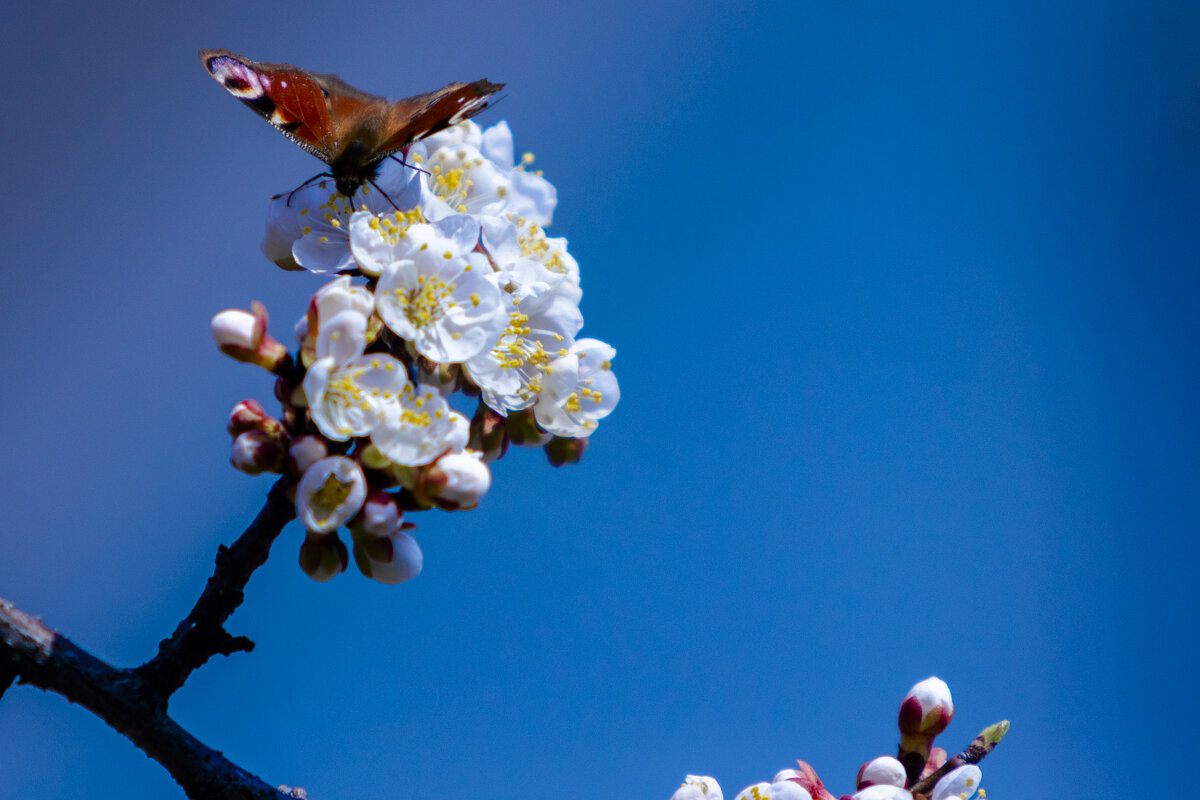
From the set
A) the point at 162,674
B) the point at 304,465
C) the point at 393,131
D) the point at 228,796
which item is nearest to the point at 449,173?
the point at 393,131

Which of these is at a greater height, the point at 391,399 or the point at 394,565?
the point at 391,399

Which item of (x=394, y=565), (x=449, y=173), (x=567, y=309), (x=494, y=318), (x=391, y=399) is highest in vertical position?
(x=449, y=173)

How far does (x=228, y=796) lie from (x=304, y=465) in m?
0.42

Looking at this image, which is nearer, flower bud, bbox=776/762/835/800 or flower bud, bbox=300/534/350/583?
flower bud, bbox=300/534/350/583

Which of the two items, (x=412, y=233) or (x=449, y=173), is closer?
(x=412, y=233)

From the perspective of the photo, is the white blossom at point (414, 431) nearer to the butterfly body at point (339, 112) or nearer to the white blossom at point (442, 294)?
the white blossom at point (442, 294)

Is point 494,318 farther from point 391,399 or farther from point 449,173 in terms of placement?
point 449,173

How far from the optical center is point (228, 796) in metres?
0.98

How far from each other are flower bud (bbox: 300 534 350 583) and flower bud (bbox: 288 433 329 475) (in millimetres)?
81

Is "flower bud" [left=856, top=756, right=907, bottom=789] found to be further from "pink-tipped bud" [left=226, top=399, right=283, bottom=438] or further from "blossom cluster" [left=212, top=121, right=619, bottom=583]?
"pink-tipped bud" [left=226, top=399, right=283, bottom=438]

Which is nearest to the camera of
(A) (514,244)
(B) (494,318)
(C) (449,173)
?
(B) (494,318)

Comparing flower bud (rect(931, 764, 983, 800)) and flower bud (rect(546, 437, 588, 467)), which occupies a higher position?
flower bud (rect(546, 437, 588, 467))

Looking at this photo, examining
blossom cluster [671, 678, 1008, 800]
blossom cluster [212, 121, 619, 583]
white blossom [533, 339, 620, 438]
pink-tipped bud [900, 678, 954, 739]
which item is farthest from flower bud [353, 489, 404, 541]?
pink-tipped bud [900, 678, 954, 739]

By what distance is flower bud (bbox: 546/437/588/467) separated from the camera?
1.25m
